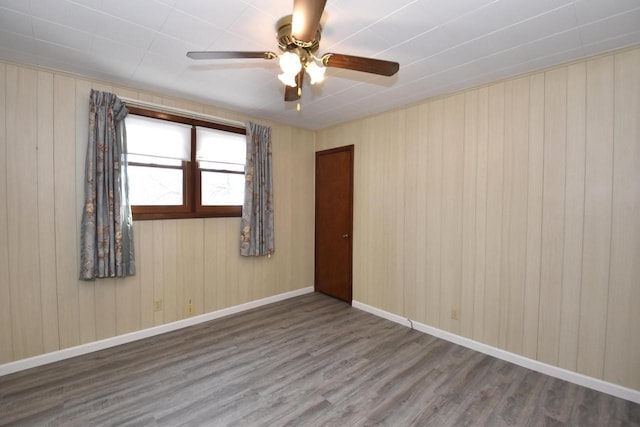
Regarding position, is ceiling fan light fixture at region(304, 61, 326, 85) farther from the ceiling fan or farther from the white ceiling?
the white ceiling

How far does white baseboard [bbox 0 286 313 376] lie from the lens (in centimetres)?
237

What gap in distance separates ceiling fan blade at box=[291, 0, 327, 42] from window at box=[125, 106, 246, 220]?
7.46ft

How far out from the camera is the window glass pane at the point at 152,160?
2.88 metres

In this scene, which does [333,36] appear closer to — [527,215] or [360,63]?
[360,63]

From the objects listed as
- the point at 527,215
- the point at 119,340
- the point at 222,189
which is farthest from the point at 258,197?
the point at 527,215

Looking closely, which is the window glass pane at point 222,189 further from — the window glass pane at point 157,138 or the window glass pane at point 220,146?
the window glass pane at point 157,138

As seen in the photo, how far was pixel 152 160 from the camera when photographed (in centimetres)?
301

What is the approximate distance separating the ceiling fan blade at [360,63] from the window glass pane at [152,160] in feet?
7.28

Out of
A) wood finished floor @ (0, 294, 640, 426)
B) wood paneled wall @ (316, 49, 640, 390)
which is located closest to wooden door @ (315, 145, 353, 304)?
wood paneled wall @ (316, 49, 640, 390)

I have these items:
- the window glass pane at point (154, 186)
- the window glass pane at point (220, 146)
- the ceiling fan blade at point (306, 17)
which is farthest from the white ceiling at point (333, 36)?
the window glass pane at point (154, 186)

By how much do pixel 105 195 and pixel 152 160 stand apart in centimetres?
59

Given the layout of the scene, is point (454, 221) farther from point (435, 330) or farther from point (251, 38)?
point (251, 38)

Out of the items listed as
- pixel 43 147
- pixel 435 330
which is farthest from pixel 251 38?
pixel 435 330

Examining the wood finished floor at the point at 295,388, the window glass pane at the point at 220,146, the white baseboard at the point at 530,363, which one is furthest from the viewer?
the window glass pane at the point at 220,146
